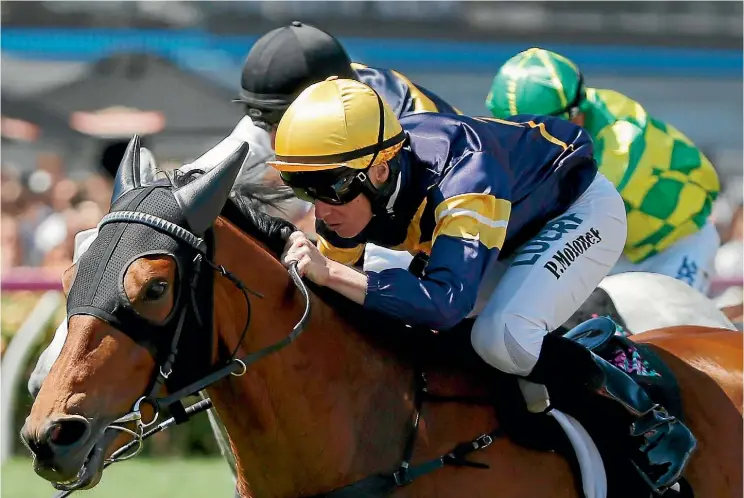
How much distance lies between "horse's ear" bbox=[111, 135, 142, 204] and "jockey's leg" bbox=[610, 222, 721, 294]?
3158 millimetres

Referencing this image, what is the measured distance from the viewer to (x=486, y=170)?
10.2ft

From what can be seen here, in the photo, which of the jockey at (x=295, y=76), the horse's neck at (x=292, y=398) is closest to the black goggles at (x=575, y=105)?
the jockey at (x=295, y=76)

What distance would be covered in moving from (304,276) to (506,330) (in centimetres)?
58

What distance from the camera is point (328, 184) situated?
2.94 m

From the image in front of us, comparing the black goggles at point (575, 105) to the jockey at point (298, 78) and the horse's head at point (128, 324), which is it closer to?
the jockey at point (298, 78)

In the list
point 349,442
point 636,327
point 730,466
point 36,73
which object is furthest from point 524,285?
point 36,73

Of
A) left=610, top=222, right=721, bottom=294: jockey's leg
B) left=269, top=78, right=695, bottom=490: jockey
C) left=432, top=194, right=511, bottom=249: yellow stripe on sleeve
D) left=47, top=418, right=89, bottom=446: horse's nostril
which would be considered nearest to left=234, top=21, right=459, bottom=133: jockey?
left=269, top=78, right=695, bottom=490: jockey

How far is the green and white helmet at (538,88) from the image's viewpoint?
5.21 meters

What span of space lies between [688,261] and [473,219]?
2812mm

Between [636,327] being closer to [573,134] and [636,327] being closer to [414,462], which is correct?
[573,134]

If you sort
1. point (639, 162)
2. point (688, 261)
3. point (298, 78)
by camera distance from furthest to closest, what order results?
point (688, 261)
point (639, 162)
point (298, 78)

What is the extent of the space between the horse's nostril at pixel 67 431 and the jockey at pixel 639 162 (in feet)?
10.5

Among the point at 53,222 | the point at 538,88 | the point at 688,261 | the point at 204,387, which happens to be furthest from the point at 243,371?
the point at 53,222

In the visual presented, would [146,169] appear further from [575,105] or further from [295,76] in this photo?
[575,105]
